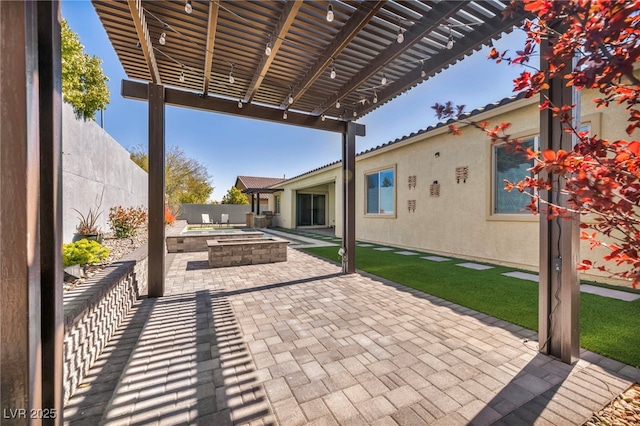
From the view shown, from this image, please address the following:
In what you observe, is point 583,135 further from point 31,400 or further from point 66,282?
point 66,282

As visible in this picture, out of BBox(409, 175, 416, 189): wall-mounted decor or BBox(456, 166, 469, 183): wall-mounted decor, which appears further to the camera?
BBox(409, 175, 416, 189): wall-mounted decor

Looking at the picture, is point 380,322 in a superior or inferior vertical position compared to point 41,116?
inferior

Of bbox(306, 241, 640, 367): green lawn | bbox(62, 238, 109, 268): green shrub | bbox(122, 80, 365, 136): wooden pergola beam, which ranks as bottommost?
bbox(306, 241, 640, 367): green lawn

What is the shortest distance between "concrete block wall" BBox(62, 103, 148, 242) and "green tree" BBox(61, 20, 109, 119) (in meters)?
0.45

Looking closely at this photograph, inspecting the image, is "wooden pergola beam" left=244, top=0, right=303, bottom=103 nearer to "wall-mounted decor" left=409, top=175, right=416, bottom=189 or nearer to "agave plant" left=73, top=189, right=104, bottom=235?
"agave plant" left=73, top=189, right=104, bottom=235

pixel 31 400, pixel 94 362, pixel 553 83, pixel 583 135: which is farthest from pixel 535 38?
pixel 94 362

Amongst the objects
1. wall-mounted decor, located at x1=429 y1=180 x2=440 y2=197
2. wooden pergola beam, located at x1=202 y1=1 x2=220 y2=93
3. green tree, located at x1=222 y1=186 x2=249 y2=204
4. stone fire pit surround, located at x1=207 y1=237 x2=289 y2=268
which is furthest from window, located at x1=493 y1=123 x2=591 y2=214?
green tree, located at x1=222 y1=186 x2=249 y2=204

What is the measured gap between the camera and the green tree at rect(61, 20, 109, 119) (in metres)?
6.61

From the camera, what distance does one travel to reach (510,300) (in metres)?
4.13

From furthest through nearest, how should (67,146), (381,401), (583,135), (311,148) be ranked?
1. (311,148)
2. (67,146)
3. (381,401)
4. (583,135)

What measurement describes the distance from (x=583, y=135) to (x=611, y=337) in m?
2.51

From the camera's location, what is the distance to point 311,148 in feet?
77.9

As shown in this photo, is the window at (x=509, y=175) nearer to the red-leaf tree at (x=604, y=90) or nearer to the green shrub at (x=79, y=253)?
the red-leaf tree at (x=604, y=90)

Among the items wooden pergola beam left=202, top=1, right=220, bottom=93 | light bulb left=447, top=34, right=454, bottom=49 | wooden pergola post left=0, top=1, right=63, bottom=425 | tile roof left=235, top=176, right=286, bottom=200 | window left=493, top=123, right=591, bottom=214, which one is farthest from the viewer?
tile roof left=235, top=176, right=286, bottom=200
